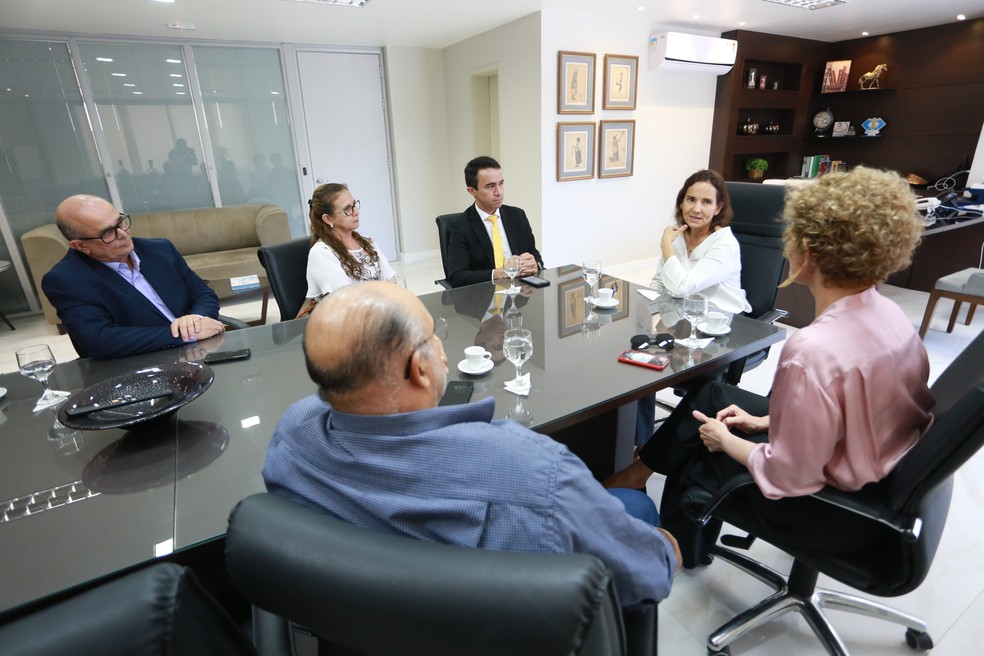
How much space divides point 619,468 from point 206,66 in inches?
220


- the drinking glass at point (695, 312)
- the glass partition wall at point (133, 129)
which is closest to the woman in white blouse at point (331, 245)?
the drinking glass at point (695, 312)

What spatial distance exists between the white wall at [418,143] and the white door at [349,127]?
17 cm

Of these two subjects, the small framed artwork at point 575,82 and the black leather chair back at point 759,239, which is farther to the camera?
the small framed artwork at point 575,82

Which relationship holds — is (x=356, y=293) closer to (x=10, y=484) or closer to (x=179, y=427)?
(x=179, y=427)

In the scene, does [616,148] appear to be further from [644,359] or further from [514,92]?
[644,359]

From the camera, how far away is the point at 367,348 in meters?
0.73

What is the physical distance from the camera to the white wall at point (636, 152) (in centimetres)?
455

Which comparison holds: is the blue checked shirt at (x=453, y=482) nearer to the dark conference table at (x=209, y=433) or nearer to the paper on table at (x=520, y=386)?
the dark conference table at (x=209, y=433)

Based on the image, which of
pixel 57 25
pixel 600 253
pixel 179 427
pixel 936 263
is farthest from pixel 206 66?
pixel 936 263

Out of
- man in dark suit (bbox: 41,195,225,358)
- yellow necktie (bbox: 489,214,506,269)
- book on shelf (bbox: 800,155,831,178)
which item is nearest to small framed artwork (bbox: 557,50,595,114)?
yellow necktie (bbox: 489,214,506,269)

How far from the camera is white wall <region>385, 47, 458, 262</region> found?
229 inches

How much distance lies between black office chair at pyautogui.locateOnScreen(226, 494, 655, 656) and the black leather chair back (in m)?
2.12

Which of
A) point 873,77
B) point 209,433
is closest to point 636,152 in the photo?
point 873,77

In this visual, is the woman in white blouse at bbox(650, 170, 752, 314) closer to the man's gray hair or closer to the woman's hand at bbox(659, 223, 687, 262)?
the woman's hand at bbox(659, 223, 687, 262)
